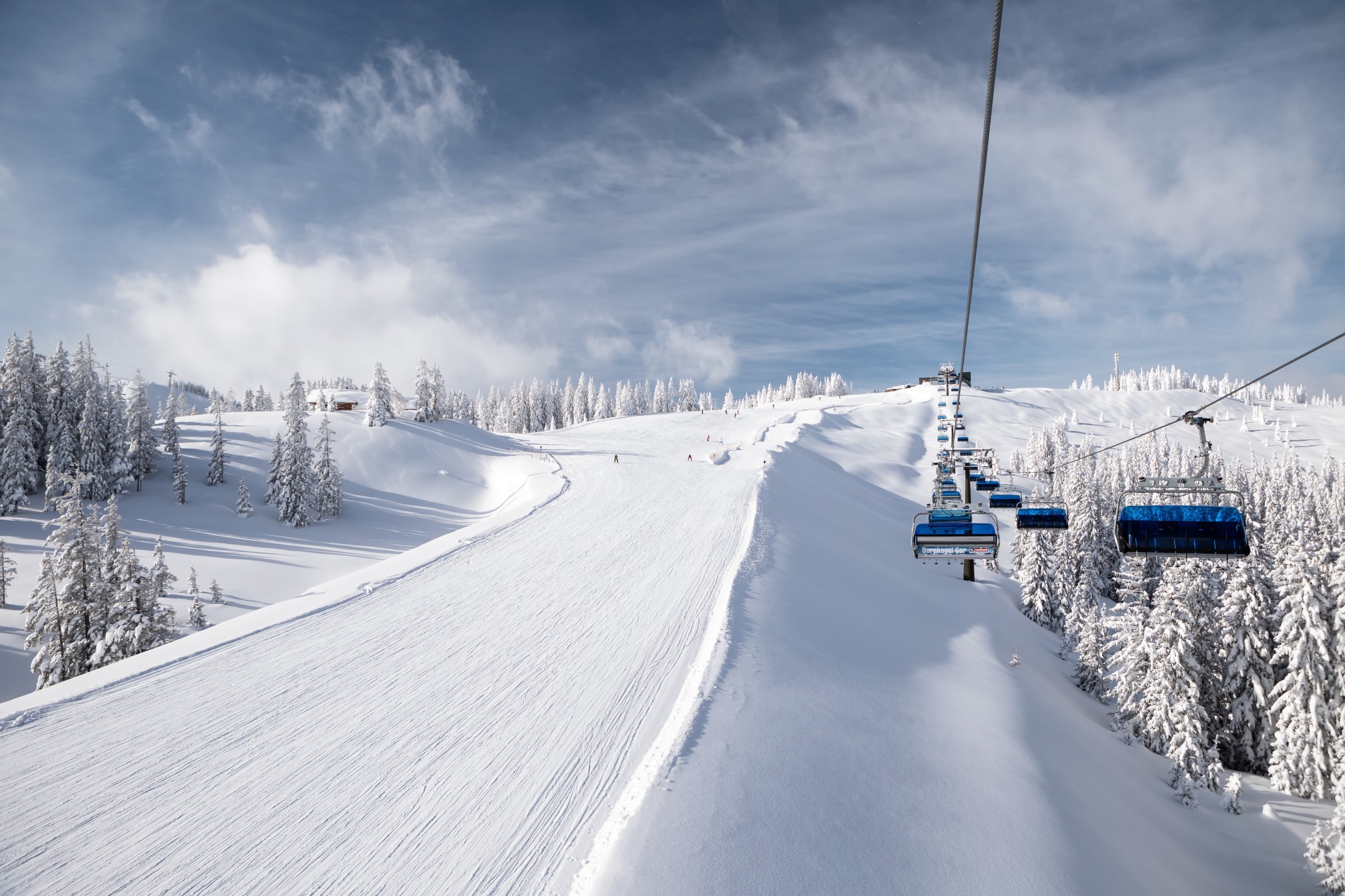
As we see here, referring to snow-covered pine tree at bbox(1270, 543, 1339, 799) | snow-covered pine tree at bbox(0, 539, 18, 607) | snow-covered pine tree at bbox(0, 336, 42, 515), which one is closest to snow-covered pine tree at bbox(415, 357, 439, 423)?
snow-covered pine tree at bbox(0, 336, 42, 515)

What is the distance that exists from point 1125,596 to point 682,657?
3516 centimetres

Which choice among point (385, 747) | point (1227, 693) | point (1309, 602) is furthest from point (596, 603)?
point (1227, 693)

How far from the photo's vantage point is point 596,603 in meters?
16.9

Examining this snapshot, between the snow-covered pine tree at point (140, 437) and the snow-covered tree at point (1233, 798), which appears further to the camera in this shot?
the snow-covered pine tree at point (140, 437)

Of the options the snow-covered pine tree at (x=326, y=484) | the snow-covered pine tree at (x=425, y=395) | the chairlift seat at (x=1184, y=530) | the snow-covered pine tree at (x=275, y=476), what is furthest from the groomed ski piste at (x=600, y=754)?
the snow-covered pine tree at (x=425, y=395)

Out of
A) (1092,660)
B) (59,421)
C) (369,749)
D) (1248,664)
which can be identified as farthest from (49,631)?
(1248,664)

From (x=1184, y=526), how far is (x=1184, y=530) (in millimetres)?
68

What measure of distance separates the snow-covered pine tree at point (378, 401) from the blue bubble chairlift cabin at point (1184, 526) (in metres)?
66.0

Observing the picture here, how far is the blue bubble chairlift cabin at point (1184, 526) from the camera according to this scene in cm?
916

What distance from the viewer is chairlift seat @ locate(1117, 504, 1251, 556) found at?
9.35 meters

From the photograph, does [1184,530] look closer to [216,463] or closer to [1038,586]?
[1038,586]

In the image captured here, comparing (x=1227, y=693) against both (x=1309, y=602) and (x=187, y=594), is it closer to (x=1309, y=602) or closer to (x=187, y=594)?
(x=1309, y=602)

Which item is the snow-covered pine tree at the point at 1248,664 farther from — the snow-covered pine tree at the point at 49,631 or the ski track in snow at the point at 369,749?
the snow-covered pine tree at the point at 49,631

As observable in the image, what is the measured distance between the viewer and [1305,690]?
77.4 feet
